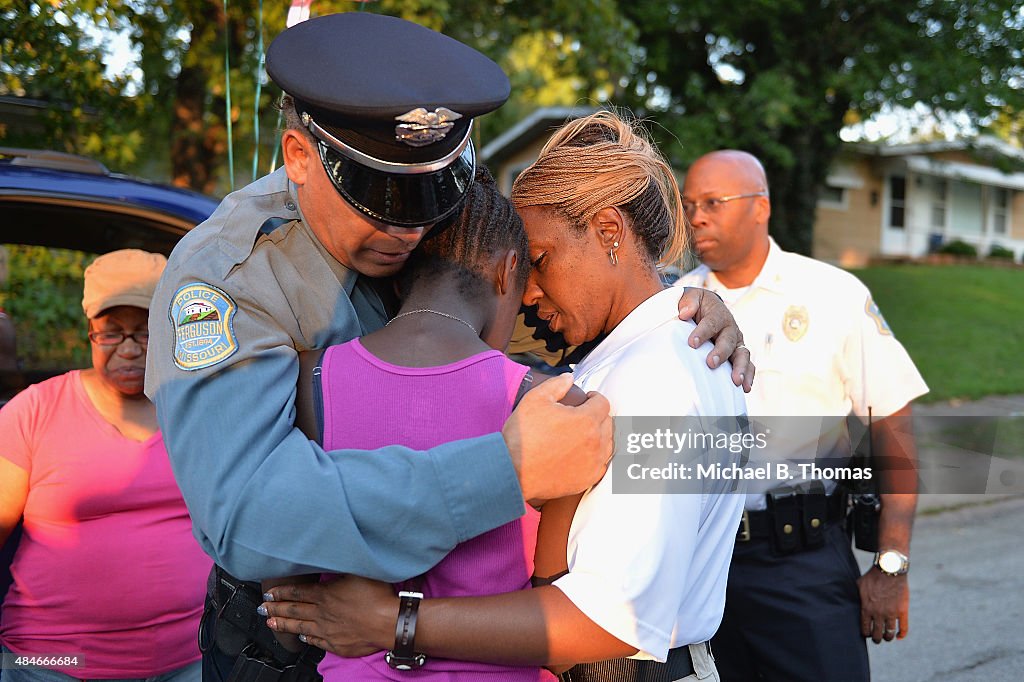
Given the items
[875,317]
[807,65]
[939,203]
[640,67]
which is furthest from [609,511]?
[939,203]

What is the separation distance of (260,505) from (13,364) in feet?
8.44

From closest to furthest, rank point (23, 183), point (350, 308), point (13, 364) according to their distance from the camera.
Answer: point (350, 308) < point (23, 183) < point (13, 364)

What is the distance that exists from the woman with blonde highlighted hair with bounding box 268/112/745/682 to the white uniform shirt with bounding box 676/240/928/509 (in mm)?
1139

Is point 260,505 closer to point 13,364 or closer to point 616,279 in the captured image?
point 616,279

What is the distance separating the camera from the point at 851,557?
3.06m

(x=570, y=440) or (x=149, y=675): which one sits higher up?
(x=570, y=440)

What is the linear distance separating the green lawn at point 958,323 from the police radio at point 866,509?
837cm

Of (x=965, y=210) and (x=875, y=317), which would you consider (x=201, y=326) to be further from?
(x=965, y=210)

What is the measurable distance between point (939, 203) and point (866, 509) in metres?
28.4

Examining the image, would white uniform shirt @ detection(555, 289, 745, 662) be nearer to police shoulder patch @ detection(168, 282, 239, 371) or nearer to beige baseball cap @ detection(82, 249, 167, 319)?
police shoulder patch @ detection(168, 282, 239, 371)

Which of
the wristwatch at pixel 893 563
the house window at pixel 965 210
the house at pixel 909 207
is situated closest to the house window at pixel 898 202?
the house at pixel 909 207

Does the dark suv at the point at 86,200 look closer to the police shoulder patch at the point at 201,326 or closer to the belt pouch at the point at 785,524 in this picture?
the police shoulder patch at the point at 201,326

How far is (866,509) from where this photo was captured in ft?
10.3

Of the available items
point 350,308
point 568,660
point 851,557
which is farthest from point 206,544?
point 851,557
